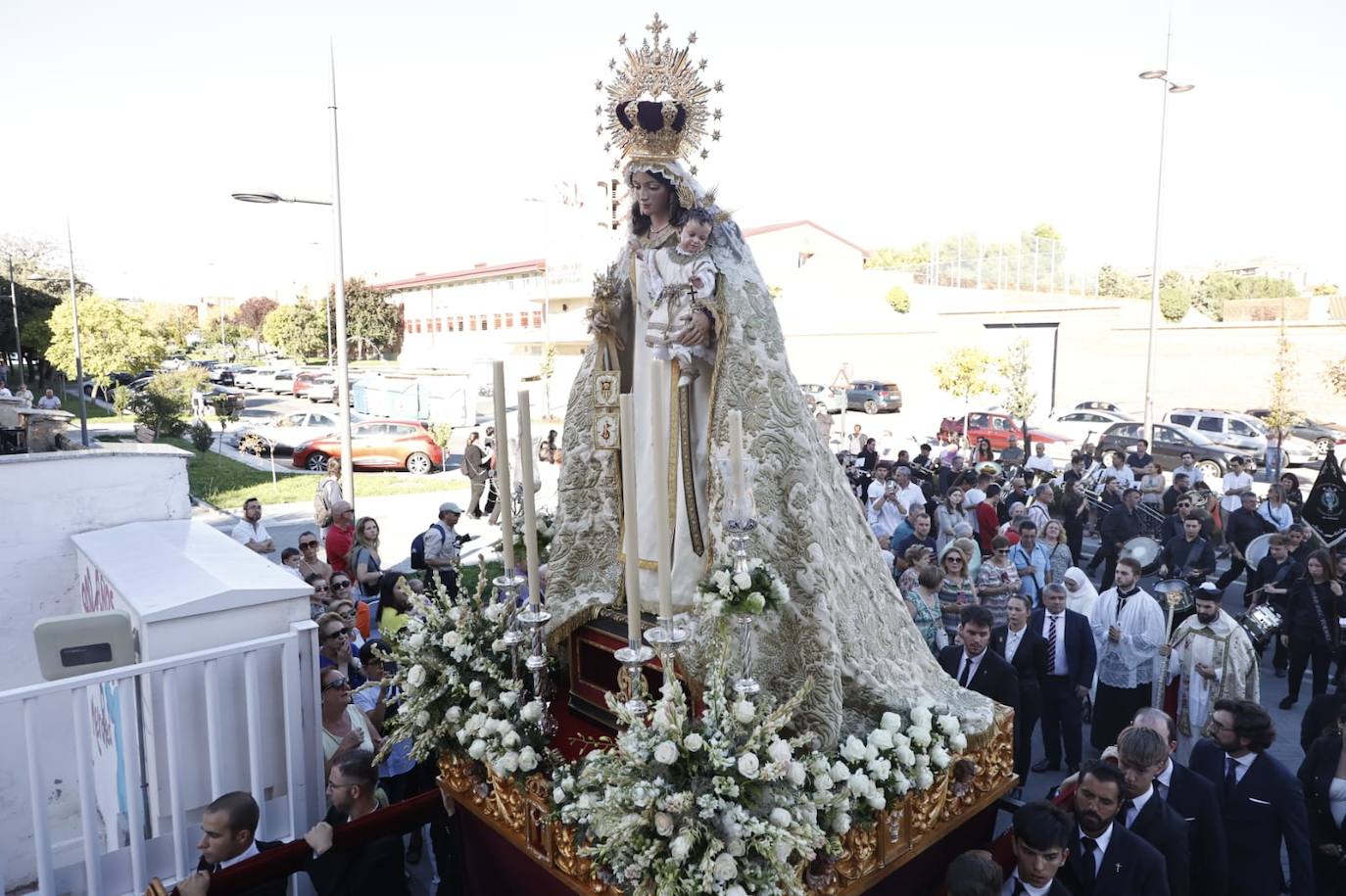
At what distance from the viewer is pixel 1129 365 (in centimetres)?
3638

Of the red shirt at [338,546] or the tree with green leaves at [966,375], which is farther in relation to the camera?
the tree with green leaves at [966,375]

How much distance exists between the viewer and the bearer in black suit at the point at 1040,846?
352cm

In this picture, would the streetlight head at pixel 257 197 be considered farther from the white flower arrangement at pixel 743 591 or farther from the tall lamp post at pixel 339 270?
the white flower arrangement at pixel 743 591

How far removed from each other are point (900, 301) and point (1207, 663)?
39650 millimetres

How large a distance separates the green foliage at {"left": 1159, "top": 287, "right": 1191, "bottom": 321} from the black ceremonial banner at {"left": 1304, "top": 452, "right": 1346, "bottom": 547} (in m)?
33.7

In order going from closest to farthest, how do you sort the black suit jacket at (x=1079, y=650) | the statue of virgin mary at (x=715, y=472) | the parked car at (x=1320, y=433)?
the statue of virgin mary at (x=715, y=472)
the black suit jacket at (x=1079, y=650)
the parked car at (x=1320, y=433)

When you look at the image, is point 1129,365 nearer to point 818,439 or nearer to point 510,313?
point 510,313

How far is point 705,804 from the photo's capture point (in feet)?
9.41

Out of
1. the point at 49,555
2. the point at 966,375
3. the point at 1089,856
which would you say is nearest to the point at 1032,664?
the point at 1089,856

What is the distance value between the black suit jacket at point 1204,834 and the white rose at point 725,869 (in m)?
2.69

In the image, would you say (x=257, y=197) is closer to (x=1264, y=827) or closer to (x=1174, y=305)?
(x=1264, y=827)

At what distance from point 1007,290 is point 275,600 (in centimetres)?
4224

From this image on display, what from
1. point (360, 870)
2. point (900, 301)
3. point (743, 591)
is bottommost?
point (360, 870)

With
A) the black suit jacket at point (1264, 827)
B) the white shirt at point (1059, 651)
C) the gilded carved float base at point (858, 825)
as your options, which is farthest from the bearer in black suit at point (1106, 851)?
the white shirt at point (1059, 651)
